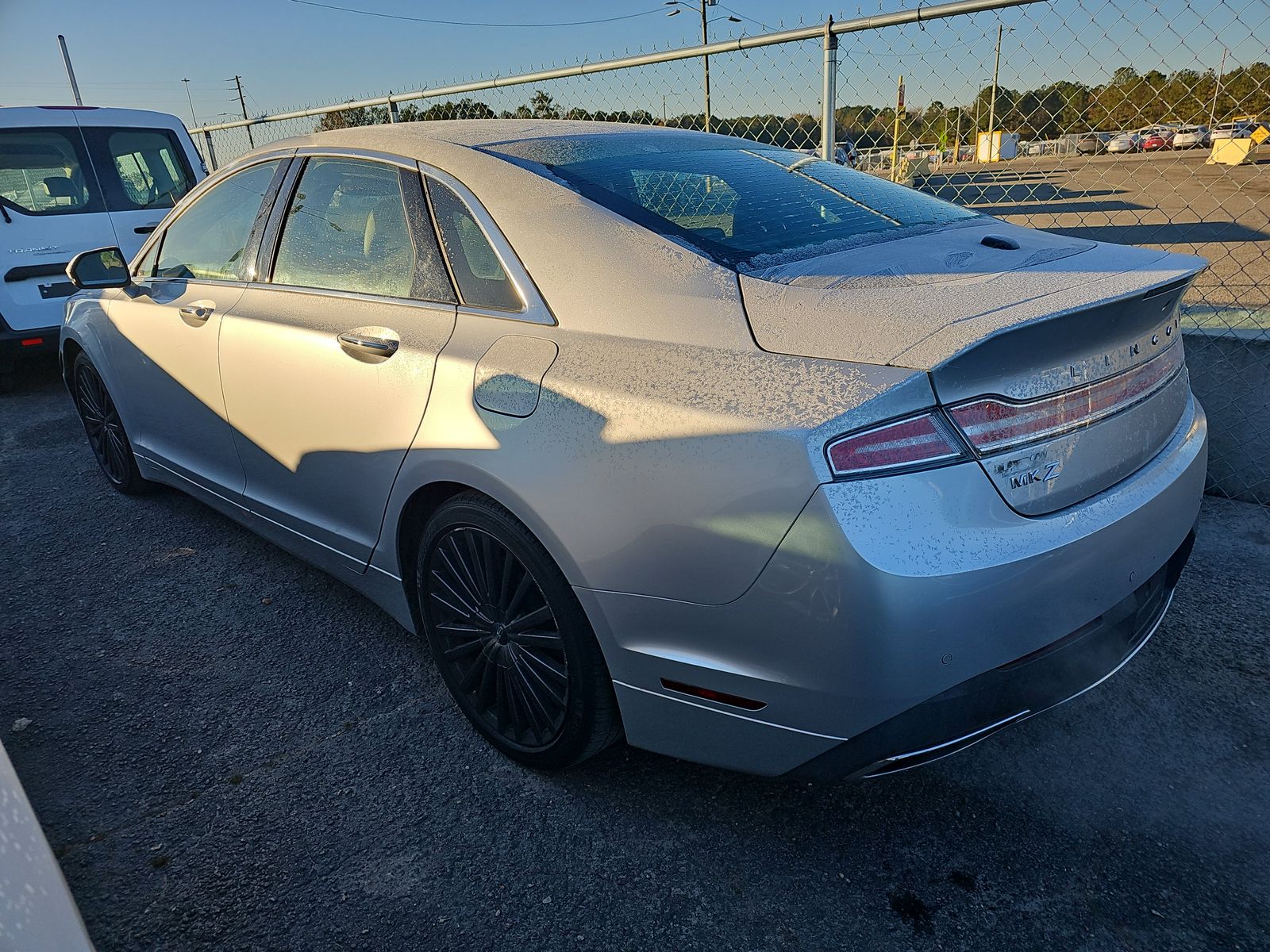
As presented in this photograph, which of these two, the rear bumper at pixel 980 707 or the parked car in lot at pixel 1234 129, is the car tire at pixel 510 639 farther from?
the parked car in lot at pixel 1234 129

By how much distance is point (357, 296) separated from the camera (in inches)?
100

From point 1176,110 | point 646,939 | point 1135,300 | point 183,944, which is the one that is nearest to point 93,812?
point 183,944

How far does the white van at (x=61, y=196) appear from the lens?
21.2ft

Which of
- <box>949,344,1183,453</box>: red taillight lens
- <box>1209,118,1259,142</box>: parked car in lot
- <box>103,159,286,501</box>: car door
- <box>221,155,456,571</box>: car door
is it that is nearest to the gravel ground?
<box>221,155,456,571</box>: car door

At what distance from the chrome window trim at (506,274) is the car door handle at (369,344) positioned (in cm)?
24

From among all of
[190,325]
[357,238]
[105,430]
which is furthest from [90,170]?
[357,238]

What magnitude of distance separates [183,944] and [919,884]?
1564 mm

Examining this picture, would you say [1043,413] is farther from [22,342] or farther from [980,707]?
[22,342]

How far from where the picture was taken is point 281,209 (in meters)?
2.93

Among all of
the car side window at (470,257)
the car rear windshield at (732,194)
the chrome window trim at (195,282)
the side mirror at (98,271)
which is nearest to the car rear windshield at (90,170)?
the side mirror at (98,271)

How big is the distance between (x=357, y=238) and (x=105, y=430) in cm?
250

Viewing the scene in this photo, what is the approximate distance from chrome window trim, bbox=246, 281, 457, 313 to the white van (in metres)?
4.71

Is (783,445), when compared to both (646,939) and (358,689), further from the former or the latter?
(358,689)

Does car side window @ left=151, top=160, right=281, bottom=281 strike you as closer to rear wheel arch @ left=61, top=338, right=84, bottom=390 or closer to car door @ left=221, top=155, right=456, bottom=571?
car door @ left=221, top=155, right=456, bottom=571
